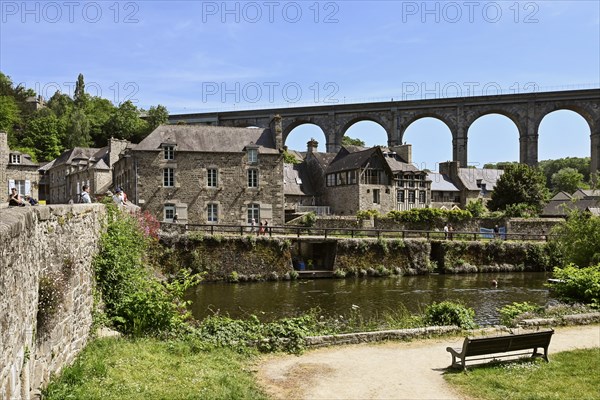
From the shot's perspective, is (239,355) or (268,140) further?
(268,140)

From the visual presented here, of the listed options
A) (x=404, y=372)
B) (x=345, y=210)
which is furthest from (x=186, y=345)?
(x=345, y=210)

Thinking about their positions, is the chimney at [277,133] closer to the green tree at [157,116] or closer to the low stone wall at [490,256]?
the low stone wall at [490,256]

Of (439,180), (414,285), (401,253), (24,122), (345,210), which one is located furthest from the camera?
(24,122)

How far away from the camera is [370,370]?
812cm

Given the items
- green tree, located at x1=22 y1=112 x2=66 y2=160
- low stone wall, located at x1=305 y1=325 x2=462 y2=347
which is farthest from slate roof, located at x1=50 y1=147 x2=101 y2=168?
low stone wall, located at x1=305 y1=325 x2=462 y2=347

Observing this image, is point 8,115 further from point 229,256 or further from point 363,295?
point 363,295

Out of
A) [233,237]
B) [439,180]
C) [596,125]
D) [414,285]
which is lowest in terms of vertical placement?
[414,285]

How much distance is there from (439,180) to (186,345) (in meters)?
48.1

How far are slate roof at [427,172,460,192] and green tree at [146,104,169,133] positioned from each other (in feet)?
127

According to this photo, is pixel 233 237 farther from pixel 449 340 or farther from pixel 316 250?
pixel 449 340

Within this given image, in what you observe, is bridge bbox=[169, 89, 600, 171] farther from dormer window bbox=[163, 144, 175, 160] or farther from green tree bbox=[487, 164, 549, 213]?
dormer window bbox=[163, 144, 175, 160]

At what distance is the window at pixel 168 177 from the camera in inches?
1188

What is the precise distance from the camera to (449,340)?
1013cm

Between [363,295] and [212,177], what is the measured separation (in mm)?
13884
